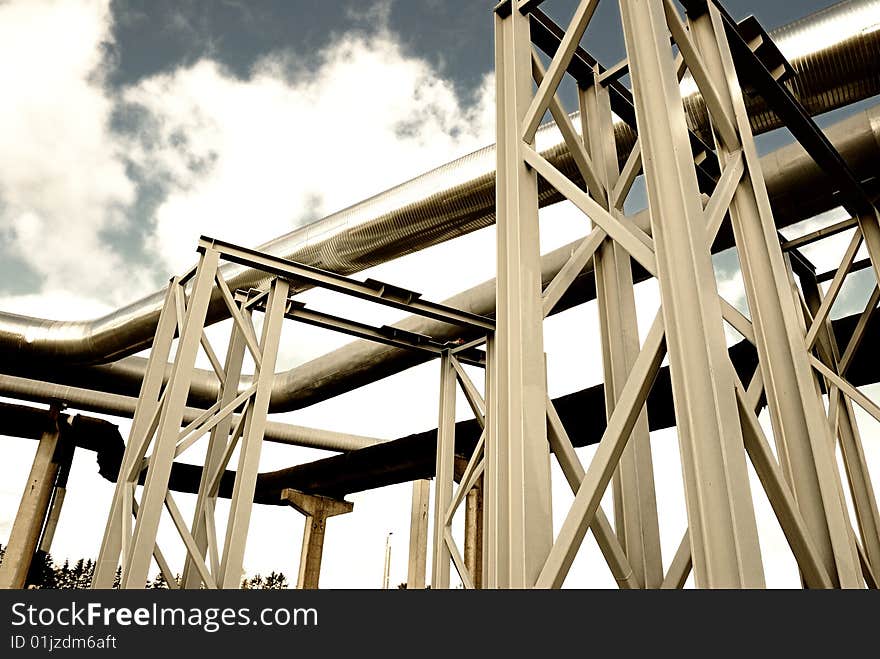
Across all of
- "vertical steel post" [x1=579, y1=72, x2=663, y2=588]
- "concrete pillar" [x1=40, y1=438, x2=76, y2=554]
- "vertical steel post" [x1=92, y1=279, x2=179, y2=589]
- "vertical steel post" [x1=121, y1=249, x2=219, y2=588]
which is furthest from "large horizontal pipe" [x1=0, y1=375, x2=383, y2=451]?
"vertical steel post" [x1=579, y1=72, x2=663, y2=588]

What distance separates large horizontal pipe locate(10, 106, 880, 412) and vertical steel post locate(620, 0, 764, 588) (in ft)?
15.5

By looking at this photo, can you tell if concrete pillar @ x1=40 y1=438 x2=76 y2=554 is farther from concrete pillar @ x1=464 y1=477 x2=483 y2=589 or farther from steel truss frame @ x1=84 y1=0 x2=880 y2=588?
steel truss frame @ x1=84 y1=0 x2=880 y2=588

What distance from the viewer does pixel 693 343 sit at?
2393 mm

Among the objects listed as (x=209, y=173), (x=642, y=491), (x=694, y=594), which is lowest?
(x=694, y=594)

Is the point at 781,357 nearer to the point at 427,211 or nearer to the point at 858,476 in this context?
the point at 858,476

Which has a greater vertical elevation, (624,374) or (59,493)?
(59,493)

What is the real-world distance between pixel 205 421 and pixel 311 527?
8801 mm

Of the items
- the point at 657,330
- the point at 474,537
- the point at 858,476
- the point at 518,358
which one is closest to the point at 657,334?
the point at 657,330

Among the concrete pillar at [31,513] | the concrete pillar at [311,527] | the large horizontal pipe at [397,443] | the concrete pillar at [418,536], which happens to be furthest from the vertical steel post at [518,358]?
the concrete pillar at [31,513]

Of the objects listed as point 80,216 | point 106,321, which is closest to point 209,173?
point 106,321

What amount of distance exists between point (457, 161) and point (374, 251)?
1733mm

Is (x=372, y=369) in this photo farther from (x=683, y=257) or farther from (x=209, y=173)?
(x=683, y=257)

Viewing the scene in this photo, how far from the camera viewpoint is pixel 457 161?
318 inches

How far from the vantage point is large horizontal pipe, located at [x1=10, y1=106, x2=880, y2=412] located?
664 centimetres
